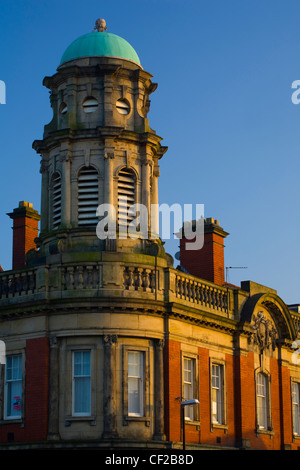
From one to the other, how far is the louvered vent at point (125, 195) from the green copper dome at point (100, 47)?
15.7 ft

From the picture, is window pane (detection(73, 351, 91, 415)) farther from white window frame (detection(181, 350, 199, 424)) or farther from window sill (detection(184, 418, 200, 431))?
window sill (detection(184, 418, 200, 431))

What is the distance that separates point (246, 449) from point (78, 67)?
16720 mm

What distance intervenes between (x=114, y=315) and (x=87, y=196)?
214 inches

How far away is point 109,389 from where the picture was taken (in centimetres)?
3944

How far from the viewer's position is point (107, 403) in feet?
129

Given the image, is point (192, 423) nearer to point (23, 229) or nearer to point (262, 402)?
point (262, 402)

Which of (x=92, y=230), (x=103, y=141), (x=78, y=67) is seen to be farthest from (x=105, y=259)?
(x=78, y=67)

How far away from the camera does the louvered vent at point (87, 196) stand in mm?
42906

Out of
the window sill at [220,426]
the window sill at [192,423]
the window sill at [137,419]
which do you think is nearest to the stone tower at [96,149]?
the window sill at [137,419]

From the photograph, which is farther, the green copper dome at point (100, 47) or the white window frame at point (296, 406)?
the white window frame at point (296, 406)

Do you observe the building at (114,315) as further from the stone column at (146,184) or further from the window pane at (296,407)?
the window pane at (296,407)

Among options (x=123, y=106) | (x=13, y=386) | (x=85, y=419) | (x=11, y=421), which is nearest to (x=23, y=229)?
(x=123, y=106)

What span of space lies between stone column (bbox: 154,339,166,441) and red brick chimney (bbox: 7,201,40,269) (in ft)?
31.6

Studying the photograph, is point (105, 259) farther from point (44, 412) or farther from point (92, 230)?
point (44, 412)
